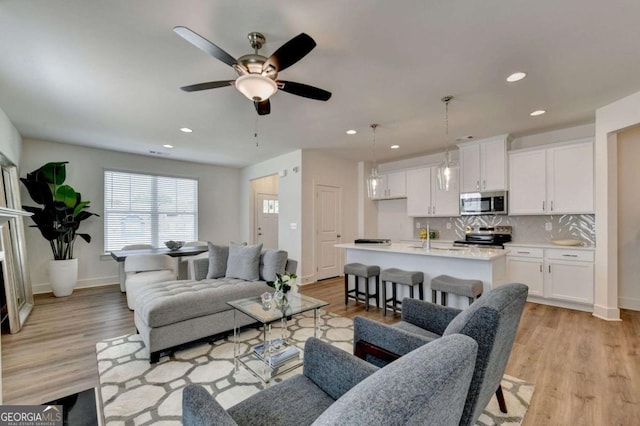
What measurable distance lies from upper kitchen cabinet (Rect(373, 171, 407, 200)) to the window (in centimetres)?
437

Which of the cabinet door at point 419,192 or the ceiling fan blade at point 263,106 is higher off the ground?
the ceiling fan blade at point 263,106

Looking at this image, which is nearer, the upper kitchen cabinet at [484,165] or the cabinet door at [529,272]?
the cabinet door at [529,272]

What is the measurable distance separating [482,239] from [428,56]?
11.4 ft

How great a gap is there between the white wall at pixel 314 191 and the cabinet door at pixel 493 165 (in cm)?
265

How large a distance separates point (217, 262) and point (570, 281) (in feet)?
15.8

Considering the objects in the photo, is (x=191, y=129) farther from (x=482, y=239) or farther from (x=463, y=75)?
(x=482, y=239)

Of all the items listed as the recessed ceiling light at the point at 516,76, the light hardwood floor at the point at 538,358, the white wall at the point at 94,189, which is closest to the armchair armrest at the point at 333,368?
the light hardwood floor at the point at 538,358

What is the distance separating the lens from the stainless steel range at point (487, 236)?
4.48m

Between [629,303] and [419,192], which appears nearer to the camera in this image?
[629,303]

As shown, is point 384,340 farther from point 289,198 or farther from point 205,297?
point 289,198

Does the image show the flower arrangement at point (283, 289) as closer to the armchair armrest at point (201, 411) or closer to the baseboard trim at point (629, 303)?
the armchair armrest at point (201, 411)

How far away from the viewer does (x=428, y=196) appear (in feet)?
17.8

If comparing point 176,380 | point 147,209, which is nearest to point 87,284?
point 147,209

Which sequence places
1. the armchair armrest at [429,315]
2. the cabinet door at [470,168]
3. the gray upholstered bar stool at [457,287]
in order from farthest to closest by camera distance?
the cabinet door at [470,168], the gray upholstered bar stool at [457,287], the armchair armrest at [429,315]
